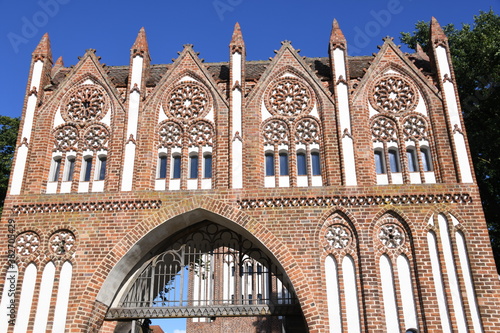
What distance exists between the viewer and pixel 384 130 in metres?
13.6

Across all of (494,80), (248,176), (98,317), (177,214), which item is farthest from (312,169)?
(494,80)

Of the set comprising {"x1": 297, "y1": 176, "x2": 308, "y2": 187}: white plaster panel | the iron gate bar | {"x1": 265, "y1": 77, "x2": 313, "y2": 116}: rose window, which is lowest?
the iron gate bar

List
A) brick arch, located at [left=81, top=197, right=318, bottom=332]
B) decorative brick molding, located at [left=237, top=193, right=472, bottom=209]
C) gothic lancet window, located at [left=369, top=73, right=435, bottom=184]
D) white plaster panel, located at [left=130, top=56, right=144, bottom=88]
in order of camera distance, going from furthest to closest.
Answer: white plaster panel, located at [left=130, top=56, right=144, bottom=88] < gothic lancet window, located at [left=369, top=73, right=435, bottom=184] < decorative brick molding, located at [left=237, top=193, right=472, bottom=209] < brick arch, located at [left=81, top=197, right=318, bottom=332]

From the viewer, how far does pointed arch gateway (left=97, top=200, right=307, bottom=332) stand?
12531 mm

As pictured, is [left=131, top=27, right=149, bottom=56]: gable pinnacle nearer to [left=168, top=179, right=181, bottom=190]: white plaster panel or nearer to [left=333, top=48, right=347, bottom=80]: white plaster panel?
[left=168, top=179, right=181, bottom=190]: white plaster panel

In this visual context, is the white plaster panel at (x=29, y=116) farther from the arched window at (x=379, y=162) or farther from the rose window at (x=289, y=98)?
the arched window at (x=379, y=162)

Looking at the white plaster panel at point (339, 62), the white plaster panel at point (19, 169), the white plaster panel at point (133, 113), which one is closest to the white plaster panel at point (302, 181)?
the white plaster panel at point (339, 62)

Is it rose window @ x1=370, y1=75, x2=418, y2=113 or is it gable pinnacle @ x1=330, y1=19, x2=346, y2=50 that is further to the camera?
gable pinnacle @ x1=330, y1=19, x2=346, y2=50

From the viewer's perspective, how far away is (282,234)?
1241 cm

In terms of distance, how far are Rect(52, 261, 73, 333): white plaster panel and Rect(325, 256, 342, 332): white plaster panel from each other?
20.8 ft

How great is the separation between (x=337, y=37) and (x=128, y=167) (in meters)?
7.28

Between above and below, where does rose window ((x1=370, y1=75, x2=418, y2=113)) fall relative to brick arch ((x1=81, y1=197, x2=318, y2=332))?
above

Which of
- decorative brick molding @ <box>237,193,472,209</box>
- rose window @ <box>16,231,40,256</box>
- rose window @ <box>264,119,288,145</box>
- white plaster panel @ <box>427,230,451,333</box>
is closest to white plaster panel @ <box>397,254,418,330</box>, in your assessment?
white plaster panel @ <box>427,230,451,333</box>

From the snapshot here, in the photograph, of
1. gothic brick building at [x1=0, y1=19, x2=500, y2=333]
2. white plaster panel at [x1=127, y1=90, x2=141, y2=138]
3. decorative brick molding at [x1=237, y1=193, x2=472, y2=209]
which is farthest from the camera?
white plaster panel at [x1=127, y1=90, x2=141, y2=138]
